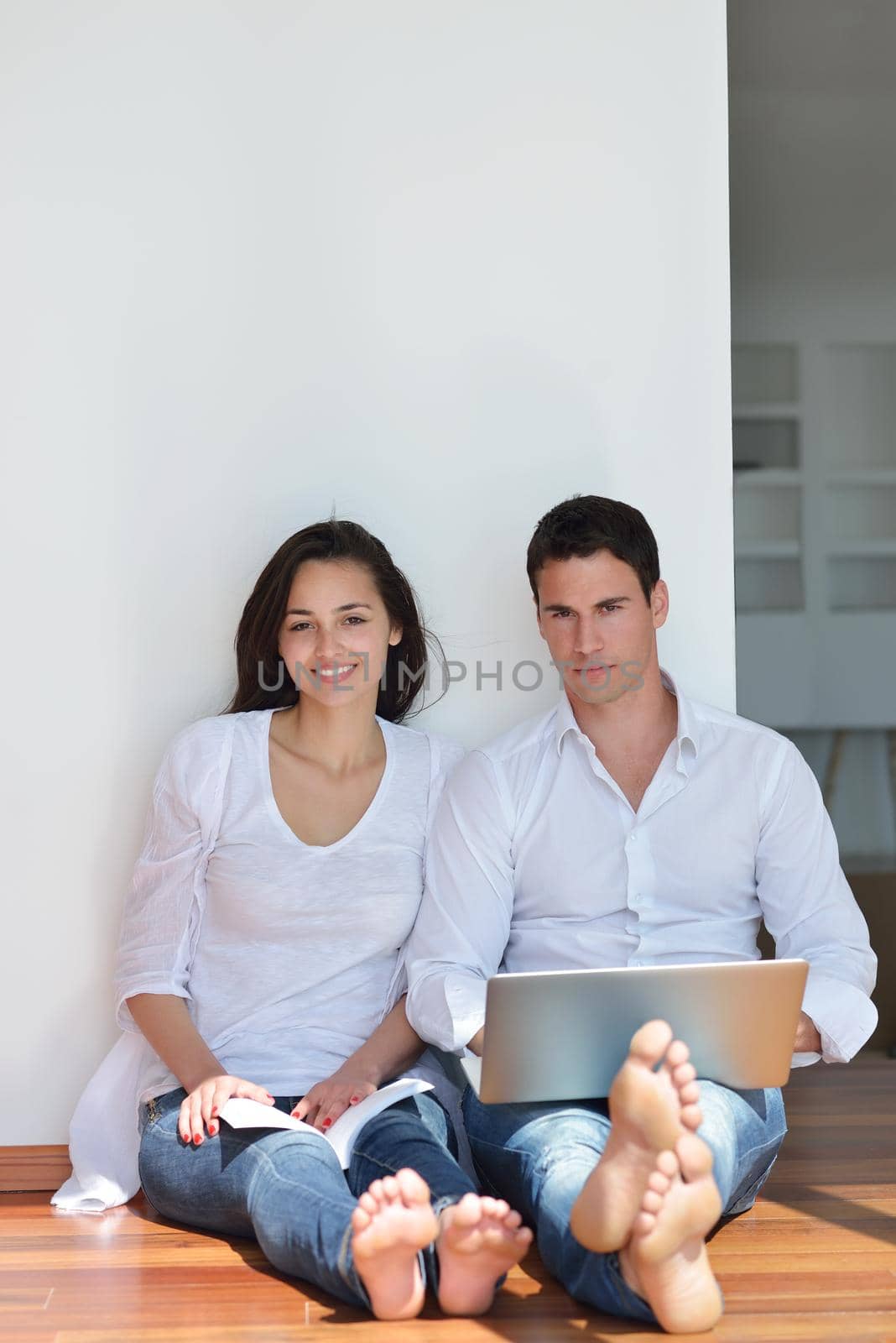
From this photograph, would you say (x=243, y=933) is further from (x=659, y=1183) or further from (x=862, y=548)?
(x=862, y=548)

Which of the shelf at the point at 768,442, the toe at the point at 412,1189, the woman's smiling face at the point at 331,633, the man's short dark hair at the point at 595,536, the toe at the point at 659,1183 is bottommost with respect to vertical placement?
the toe at the point at 412,1189

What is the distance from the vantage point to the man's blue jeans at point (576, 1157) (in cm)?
173

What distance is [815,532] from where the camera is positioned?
3.00 m

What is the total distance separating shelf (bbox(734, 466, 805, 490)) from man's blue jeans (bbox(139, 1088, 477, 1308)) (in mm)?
1537

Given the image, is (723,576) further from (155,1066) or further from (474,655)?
(155,1066)

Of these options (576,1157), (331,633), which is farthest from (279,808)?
(576,1157)

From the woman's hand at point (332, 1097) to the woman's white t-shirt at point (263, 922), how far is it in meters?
0.09

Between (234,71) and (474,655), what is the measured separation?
3.83 feet

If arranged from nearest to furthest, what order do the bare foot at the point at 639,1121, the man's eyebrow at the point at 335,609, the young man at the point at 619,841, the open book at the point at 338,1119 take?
the bare foot at the point at 639,1121 < the open book at the point at 338,1119 < the young man at the point at 619,841 < the man's eyebrow at the point at 335,609

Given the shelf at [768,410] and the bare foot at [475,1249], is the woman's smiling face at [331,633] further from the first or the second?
the shelf at [768,410]

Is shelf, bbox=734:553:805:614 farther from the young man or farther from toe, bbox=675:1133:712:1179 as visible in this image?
toe, bbox=675:1133:712:1179

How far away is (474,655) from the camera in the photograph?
8.42ft

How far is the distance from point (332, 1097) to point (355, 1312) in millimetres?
381

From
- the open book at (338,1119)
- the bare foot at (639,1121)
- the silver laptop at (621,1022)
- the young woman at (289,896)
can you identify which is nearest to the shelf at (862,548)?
the young woman at (289,896)
